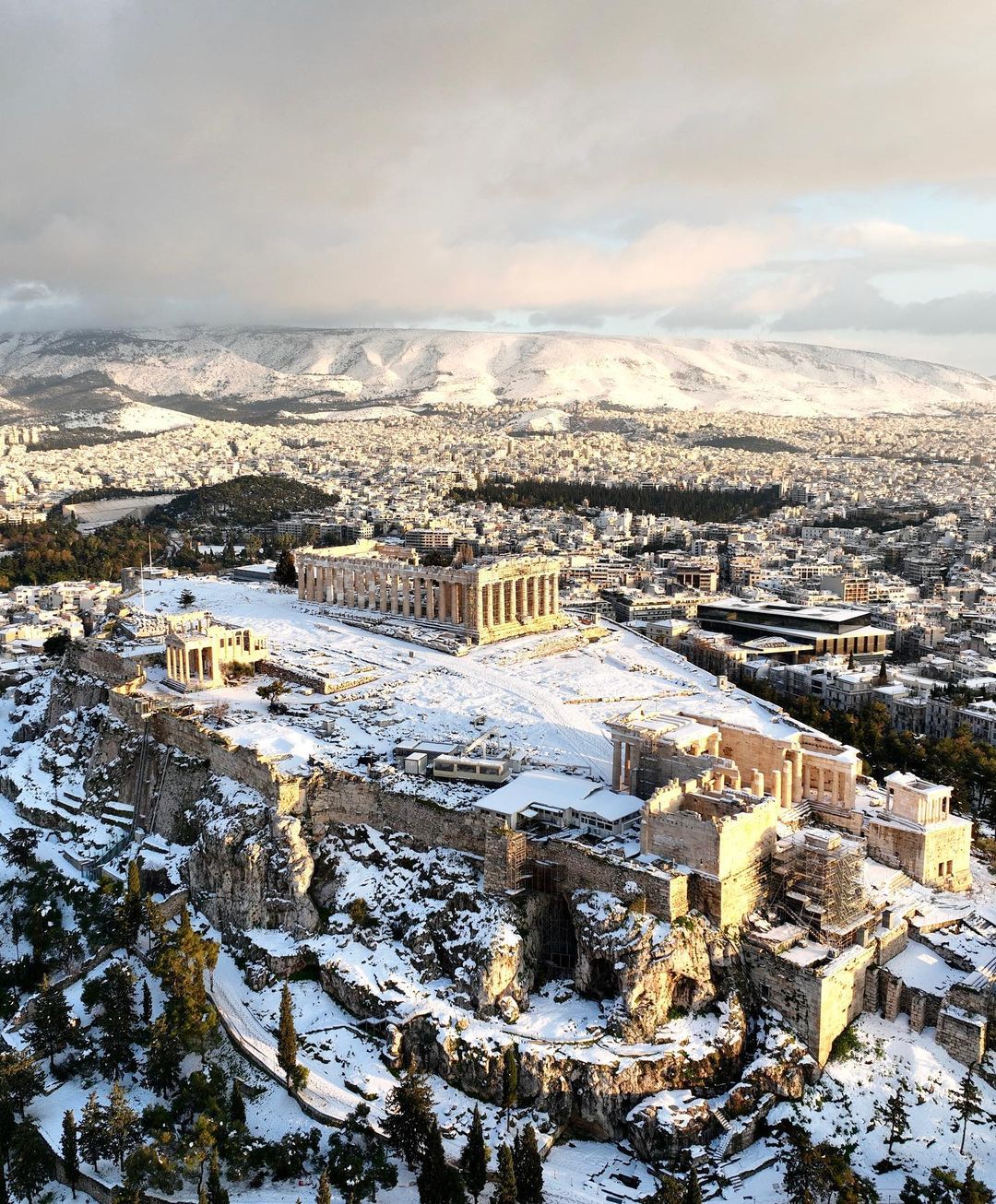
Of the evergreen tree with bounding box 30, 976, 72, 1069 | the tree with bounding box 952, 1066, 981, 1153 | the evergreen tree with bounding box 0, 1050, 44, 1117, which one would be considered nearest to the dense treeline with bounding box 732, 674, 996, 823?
the tree with bounding box 952, 1066, 981, 1153

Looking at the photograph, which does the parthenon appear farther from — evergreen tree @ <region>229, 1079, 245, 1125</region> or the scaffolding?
evergreen tree @ <region>229, 1079, 245, 1125</region>

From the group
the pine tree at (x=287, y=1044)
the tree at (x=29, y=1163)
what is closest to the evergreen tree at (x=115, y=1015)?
the tree at (x=29, y=1163)

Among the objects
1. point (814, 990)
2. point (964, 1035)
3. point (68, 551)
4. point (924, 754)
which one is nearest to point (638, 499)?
point (68, 551)

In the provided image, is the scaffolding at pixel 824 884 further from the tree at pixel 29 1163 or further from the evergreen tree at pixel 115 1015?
the tree at pixel 29 1163

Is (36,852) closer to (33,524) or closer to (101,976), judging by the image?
(101,976)

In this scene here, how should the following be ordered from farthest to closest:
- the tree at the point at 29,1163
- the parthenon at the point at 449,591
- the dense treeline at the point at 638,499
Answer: the dense treeline at the point at 638,499
the parthenon at the point at 449,591
the tree at the point at 29,1163

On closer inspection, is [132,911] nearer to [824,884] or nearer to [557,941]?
[557,941]

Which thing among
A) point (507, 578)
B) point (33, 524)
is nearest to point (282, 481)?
point (33, 524)
